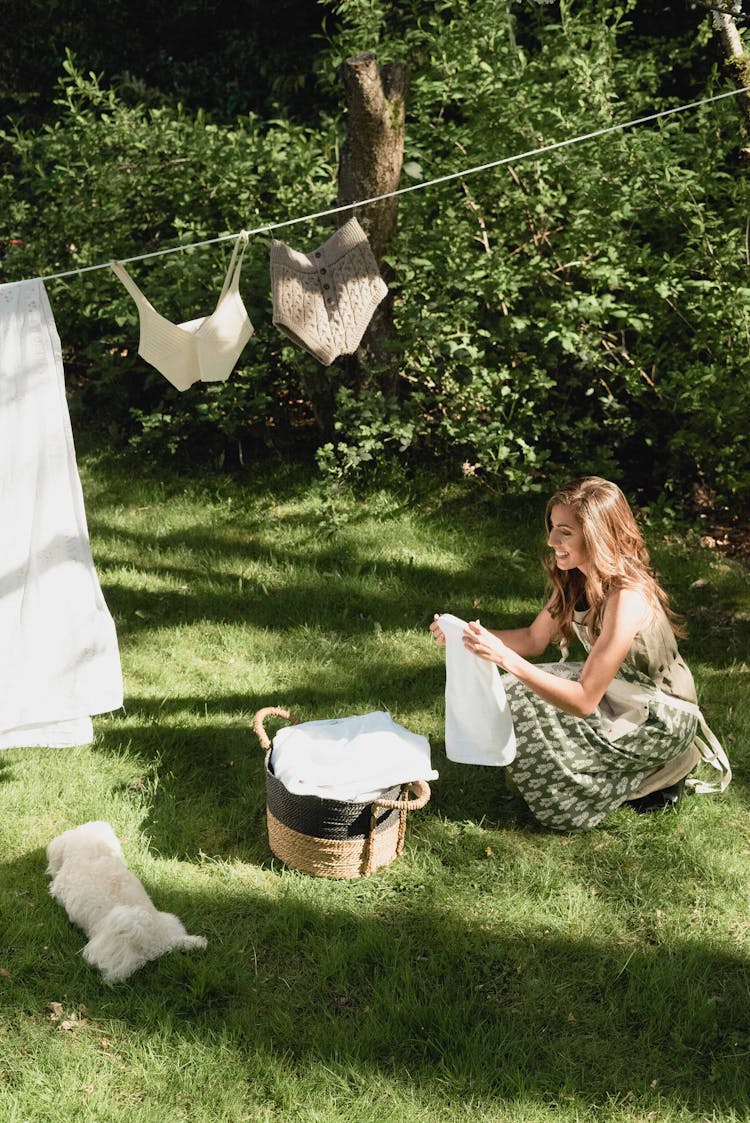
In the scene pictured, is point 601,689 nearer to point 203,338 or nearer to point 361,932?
point 361,932

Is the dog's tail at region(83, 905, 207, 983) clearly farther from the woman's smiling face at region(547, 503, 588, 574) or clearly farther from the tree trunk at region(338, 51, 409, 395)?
the tree trunk at region(338, 51, 409, 395)

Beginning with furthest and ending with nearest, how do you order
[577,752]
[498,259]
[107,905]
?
[498,259] < [577,752] < [107,905]

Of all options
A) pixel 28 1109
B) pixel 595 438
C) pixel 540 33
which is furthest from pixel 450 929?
pixel 540 33

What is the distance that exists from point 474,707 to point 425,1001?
33.0 inches

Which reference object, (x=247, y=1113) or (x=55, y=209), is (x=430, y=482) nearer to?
(x=55, y=209)

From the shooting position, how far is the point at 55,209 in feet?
22.4

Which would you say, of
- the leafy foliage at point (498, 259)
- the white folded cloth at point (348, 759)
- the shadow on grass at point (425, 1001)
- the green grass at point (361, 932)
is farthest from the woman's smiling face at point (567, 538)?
the leafy foliage at point (498, 259)

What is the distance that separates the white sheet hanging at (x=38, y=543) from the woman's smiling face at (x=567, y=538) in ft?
4.63

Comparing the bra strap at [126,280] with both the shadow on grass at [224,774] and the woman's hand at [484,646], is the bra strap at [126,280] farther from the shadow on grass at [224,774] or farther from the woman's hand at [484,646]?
the shadow on grass at [224,774]

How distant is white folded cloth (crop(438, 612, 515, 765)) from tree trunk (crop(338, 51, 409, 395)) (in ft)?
8.48

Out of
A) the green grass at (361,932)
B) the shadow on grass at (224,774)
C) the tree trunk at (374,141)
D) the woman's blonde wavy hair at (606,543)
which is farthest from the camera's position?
the tree trunk at (374,141)

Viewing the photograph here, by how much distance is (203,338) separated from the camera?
139 inches

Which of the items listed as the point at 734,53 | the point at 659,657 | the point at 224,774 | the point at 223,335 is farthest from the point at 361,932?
the point at 734,53

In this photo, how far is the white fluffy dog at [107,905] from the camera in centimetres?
292
